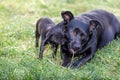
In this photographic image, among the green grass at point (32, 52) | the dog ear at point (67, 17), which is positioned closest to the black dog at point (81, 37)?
the dog ear at point (67, 17)

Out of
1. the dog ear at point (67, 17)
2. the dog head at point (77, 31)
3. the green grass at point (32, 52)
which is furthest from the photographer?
the dog ear at point (67, 17)

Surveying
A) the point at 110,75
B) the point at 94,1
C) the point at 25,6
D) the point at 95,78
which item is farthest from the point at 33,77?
the point at 94,1

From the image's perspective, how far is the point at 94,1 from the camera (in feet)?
36.1

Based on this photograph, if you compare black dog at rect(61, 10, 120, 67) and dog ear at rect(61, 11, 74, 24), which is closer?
black dog at rect(61, 10, 120, 67)

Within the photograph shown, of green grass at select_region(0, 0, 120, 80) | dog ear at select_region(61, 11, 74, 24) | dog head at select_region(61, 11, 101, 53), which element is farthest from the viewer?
dog ear at select_region(61, 11, 74, 24)


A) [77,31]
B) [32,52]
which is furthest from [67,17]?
[32,52]

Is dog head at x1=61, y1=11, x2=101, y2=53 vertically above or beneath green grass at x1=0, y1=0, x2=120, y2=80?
above

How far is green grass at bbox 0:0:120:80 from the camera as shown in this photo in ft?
17.0

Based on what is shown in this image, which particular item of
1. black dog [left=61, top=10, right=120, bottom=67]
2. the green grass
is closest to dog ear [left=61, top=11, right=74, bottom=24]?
black dog [left=61, top=10, right=120, bottom=67]

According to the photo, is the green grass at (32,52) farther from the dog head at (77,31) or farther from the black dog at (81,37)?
the dog head at (77,31)

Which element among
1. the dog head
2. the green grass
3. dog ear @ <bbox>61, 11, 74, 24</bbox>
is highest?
dog ear @ <bbox>61, 11, 74, 24</bbox>

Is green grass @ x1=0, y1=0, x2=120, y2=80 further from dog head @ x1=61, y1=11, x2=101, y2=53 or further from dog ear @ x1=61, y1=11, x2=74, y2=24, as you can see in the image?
dog ear @ x1=61, y1=11, x2=74, y2=24

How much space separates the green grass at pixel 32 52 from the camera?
5180 mm

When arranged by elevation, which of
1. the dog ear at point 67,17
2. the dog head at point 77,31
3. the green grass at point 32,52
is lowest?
the green grass at point 32,52
